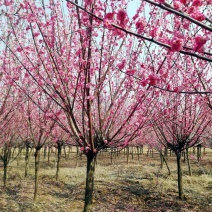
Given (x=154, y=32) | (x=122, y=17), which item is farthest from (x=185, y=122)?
(x=122, y=17)

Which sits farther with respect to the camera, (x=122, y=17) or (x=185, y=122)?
(x=185, y=122)

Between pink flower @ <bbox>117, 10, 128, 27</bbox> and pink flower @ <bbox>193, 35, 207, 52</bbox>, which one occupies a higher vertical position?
pink flower @ <bbox>117, 10, 128, 27</bbox>

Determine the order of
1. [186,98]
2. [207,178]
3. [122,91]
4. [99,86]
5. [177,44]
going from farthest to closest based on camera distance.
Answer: [207,178] < [186,98] < [122,91] < [99,86] < [177,44]

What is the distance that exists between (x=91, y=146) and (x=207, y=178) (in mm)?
12768

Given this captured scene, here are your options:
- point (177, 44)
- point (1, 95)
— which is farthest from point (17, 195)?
point (177, 44)

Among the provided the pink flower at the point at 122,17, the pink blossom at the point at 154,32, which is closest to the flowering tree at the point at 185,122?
the pink blossom at the point at 154,32

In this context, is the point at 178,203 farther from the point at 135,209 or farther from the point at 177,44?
the point at 177,44

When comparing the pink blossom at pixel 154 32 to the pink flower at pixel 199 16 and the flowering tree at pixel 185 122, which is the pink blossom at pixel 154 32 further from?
the flowering tree at pixel 185 122

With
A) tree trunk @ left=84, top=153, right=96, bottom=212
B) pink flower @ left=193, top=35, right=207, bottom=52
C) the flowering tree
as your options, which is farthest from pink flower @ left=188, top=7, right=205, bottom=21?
the flowering tree

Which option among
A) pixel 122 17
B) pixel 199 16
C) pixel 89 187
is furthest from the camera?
pixel 89 187

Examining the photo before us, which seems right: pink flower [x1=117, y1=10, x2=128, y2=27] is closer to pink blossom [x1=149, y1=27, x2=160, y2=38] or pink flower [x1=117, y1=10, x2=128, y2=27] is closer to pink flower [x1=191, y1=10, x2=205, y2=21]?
pink blossom [x1=149, y1=27, x2=160, y2=38]

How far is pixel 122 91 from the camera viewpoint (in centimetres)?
530

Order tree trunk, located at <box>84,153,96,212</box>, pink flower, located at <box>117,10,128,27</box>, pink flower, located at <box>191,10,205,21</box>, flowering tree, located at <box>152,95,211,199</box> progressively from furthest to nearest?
flowering tree, located at <box>152,95,211,199</box> → tree trunk, located at <box>84,153,96,212</box> → pink flower, located at <box>117,10,128,27</box> → pink flower, located at <box>191,10,205,21</box>

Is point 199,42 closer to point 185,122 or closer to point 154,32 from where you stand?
point 154,32
